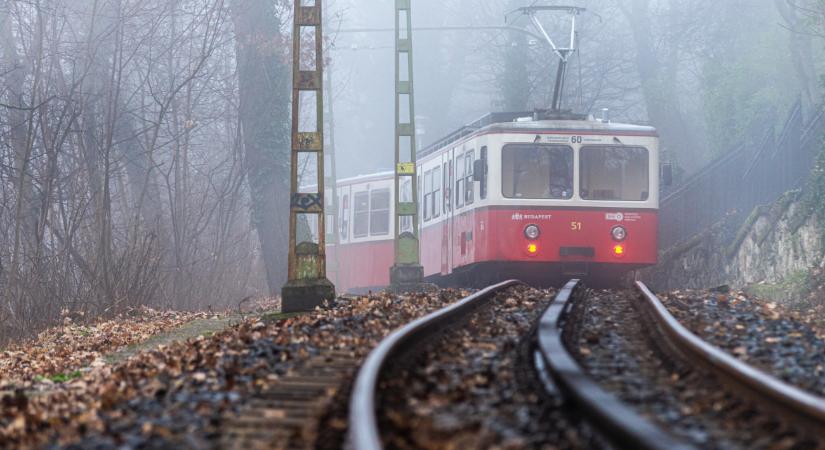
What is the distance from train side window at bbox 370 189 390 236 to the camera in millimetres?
27031

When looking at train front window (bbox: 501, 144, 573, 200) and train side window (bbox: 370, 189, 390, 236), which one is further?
train side window (bbox: 370, 189, 390, 236)

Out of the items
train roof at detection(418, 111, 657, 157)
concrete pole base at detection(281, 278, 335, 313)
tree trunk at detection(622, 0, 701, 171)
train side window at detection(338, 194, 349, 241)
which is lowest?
concrete pole base at detection(281, 278, 335, 313)

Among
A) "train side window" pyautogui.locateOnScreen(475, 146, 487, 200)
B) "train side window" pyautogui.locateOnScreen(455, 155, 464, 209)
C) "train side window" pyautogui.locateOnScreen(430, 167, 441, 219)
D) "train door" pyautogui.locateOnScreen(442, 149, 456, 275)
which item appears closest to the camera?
"train side window" pyautogui.locateOnScreen(475, 146, 487, 200)

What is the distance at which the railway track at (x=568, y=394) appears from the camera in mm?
5285

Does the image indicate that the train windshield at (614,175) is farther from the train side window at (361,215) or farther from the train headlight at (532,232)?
the train side window at (361,215)

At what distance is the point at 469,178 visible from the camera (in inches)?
815

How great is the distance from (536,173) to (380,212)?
8.18m

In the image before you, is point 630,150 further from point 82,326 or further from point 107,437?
point 107,437

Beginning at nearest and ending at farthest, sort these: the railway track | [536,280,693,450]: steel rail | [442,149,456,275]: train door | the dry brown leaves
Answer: [536,280,693,450]: steel rail → the railway track → the dry brown leaves → [442,149,456,275]: train door

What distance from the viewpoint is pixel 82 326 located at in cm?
1723

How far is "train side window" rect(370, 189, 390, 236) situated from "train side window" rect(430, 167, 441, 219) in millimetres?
2795

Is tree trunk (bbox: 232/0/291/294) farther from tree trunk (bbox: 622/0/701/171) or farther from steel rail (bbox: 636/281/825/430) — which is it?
steel rail (bbox: 636/281/825/430)

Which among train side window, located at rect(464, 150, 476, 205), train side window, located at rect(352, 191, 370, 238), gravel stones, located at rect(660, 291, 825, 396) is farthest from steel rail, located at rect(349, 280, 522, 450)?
train side window, located at rect(352, 191, 370, 238)

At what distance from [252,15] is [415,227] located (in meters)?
6.82
